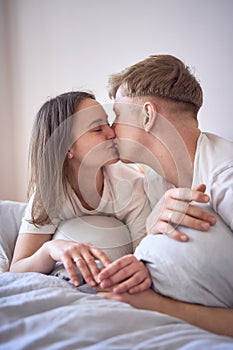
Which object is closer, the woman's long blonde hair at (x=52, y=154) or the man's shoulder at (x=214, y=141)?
the man's shoulder at (x=214, y=141)

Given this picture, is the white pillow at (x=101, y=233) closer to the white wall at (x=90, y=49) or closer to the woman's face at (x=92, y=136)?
the woman's face at (x=92, y=136)

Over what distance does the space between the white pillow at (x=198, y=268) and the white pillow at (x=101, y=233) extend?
12.3 inches

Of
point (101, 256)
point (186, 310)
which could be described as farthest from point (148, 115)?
point (186, 310)

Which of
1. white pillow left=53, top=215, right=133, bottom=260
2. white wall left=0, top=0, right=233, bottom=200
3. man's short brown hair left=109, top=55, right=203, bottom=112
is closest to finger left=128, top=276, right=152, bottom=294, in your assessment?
white pillow left=53, top=215, right=133, bottom=260

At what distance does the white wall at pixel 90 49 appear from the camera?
1362mm

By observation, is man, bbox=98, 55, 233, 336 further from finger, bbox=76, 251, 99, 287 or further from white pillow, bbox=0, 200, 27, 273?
white pillow, bbox=0, 200, 27, 273

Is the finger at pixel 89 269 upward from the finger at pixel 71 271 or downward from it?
upward

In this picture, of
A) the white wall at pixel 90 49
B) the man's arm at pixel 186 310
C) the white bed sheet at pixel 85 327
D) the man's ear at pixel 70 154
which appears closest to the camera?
the white bed sheet at pixel 85 327

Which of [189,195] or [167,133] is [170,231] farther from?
[167,133]

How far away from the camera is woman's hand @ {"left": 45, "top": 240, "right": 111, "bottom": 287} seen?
82 centimetres

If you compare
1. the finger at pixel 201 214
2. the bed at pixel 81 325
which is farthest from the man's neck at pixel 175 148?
the bed at pixel 81 325

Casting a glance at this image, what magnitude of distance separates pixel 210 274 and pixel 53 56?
159cm

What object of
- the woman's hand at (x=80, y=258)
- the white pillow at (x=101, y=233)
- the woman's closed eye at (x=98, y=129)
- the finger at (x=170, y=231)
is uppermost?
the woman's closed eye at (x=98, y=129)

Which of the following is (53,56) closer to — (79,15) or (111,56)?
(79,15)
